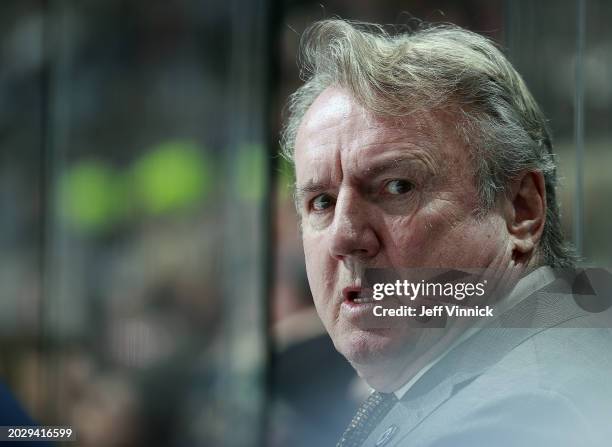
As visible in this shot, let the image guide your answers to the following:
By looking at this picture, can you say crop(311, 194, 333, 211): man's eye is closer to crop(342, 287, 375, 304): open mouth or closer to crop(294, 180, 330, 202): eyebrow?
crop(294, 180, 330, 202): eyebrow

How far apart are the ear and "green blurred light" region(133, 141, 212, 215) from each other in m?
0.71

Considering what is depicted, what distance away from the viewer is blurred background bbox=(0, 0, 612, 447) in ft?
5.93

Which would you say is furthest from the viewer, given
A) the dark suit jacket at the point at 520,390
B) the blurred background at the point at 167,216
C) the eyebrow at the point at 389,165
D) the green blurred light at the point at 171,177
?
the green blurred light at the point at 171,177

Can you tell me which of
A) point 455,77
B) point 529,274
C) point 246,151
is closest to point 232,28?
point 246,151

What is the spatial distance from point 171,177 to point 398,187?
0.63 meters

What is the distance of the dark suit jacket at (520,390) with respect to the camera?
146cm

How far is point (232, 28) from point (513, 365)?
0.99m

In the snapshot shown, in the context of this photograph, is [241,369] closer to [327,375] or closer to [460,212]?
[327,375]

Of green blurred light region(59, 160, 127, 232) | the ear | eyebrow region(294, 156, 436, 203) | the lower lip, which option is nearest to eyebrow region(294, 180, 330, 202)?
eyebrow region(294, 156, 436, 203)

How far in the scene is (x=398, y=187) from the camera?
5.17ft

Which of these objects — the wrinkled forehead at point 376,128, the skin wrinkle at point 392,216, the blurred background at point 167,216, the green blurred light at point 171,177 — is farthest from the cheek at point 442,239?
the green blurred light at point 171,177

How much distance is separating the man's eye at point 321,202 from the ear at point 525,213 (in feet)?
1.06

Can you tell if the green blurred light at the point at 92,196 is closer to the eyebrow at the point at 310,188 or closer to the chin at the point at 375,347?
the eyebrow at the point at 310,188

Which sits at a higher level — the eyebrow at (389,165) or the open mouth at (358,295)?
the eyebrow at (389,165)
